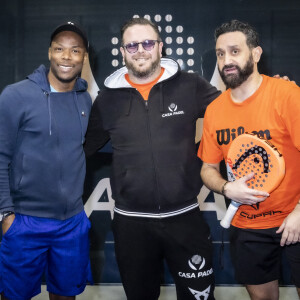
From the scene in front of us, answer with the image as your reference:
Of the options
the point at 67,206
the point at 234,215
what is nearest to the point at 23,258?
the point at 67,206

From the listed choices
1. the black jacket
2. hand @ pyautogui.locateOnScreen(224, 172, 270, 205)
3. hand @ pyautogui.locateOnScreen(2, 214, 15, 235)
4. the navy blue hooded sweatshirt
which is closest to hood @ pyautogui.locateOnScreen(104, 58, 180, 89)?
the black jacket

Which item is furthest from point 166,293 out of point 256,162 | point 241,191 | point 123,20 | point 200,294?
point 123,20

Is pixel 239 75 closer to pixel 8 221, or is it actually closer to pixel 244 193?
pixel 244 193

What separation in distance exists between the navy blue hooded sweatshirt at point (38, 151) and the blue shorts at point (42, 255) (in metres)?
0.07

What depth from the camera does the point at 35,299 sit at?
2.69 meters

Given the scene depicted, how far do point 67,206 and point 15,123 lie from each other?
52 cm

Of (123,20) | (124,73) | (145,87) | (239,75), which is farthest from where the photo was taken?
(123,20)

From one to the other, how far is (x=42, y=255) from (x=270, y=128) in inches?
53.7

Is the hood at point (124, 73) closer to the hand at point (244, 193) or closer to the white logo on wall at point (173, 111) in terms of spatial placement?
the white logo on wall at point (173, 111)

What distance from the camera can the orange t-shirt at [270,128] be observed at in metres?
1.53

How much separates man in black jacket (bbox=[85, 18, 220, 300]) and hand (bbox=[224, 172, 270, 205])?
1.15 feet

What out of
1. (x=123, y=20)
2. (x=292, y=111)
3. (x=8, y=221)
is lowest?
(x=8, y=221)

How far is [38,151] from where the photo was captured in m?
1.84

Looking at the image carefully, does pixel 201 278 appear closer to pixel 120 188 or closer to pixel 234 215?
pixel 234 215
